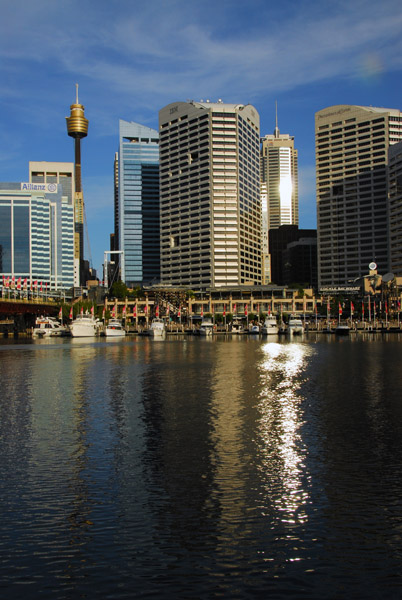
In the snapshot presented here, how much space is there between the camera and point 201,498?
75.3 feet

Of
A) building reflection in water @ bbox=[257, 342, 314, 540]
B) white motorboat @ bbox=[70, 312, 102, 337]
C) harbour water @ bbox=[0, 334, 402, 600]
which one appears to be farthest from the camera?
white motorboat @ bbox=[70, 312, 102, 337]

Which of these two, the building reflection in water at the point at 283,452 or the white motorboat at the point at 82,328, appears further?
the white motorboat at the point at 82,328

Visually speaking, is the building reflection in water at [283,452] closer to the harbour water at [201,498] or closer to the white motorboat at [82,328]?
the harbour water at [201,498]

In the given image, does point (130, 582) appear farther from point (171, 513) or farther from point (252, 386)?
point (252, 386)

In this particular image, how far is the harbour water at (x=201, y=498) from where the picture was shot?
16453 millimetres

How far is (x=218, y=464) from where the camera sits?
27.9m

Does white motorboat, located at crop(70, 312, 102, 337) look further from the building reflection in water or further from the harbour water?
the harbour water

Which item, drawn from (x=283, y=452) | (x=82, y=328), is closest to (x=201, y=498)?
(x=283, y=452)

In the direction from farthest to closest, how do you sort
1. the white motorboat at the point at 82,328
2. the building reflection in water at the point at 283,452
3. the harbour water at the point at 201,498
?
the white motorboat at the point at 82,328 < the building reflection in water at the point at 283,452 < the harbour water at the point at 201,498

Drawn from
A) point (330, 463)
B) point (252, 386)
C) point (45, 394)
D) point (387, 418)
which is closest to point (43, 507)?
point (330, 463)

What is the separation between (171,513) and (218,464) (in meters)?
6.84

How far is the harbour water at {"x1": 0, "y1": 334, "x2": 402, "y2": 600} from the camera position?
16.5 m

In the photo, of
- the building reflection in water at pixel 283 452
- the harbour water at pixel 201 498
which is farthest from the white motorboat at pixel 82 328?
the harbour water at pixel 201 498

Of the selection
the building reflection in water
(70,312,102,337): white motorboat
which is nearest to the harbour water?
the building reflection in water
